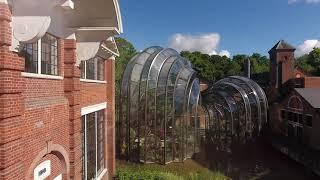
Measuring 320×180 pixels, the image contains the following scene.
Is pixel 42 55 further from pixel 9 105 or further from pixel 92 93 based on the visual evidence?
pixel 92 93

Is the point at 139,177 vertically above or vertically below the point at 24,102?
Answer: below

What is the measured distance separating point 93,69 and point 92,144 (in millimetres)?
3074

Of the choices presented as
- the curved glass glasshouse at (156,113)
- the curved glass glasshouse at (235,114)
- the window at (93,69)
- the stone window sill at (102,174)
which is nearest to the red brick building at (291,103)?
the curved glass glasshouse at (235,114)

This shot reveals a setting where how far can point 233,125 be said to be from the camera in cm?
3288

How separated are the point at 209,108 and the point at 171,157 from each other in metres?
11.0

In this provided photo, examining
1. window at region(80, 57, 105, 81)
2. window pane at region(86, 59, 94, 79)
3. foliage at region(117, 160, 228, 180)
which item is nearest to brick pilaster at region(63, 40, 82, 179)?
window at region(80, 57, 105, 81)

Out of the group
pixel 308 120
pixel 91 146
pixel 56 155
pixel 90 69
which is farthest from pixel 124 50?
pixel 56 155

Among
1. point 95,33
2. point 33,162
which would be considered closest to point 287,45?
point 95,33

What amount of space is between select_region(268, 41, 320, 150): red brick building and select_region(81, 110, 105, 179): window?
659 inches

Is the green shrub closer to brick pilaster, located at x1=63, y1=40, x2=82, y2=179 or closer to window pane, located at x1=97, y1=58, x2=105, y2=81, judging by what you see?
window pane, located at x1=97, y1=58, x2=105, y2=81

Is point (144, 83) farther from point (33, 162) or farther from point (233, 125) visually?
point (33, 162)

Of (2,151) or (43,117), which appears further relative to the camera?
(43,117)

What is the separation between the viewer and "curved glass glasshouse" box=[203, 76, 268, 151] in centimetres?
3222

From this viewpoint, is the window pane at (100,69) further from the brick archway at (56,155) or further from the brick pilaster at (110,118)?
the brick archway at (56,155)
